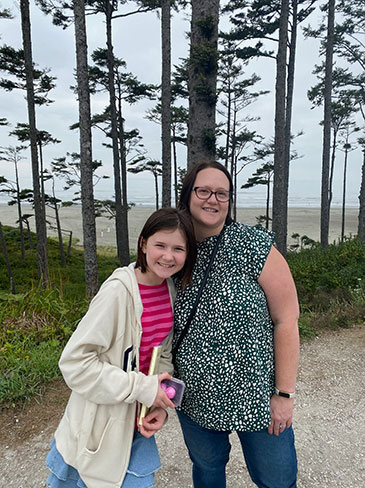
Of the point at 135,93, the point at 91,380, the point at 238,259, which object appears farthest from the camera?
the point at 135,93

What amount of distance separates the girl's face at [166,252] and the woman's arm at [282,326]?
299mm

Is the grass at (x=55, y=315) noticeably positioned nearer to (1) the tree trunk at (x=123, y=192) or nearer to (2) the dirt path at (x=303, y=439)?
(2) the dirt path at (x=303, y=439)

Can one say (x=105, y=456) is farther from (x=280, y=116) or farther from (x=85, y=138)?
(x=280, y=116)

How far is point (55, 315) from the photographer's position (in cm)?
372

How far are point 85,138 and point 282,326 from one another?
619 centimetres

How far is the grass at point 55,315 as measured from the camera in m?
2.82

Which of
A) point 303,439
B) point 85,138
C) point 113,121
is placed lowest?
point 303,439

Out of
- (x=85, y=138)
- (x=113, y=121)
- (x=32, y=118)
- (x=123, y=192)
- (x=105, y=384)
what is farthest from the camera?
(x=123, y=192)

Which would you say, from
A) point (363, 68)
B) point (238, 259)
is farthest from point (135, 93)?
point (238, 259)

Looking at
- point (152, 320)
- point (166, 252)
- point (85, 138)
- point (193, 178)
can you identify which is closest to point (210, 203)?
point (193, 178)

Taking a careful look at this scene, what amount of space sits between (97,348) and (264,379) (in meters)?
0.61

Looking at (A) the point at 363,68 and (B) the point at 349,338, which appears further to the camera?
(A) the point at 363,68

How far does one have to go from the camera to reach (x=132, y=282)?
44.1 inches

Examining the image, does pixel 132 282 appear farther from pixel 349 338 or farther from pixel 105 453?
pixel 349 338
